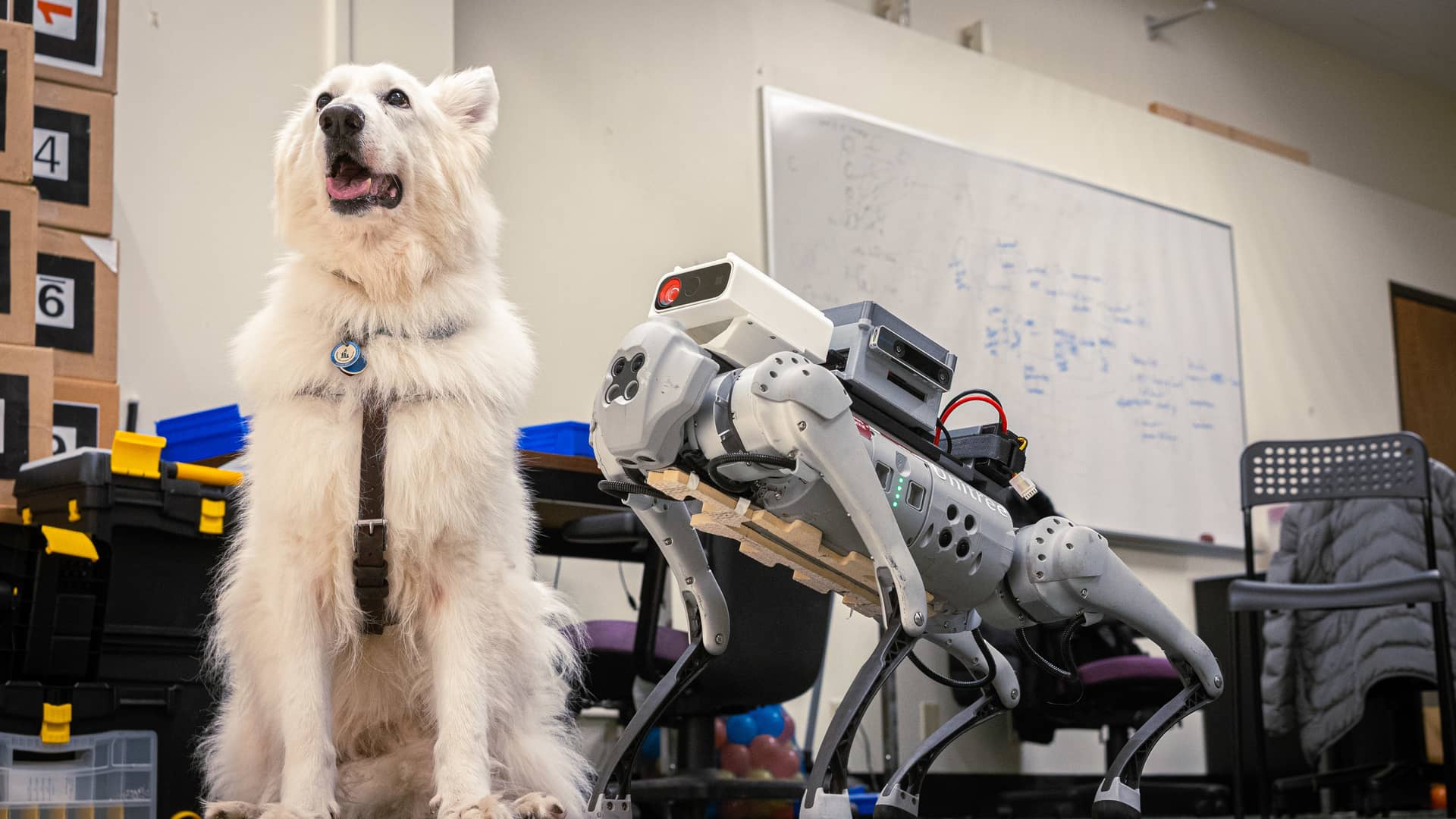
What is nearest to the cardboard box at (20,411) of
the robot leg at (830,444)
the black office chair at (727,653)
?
the black office chair at (727,653)

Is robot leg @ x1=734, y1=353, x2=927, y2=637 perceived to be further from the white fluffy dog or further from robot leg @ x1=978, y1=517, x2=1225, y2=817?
the white fluffy dog

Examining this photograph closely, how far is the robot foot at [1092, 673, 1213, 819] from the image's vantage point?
1.83 m

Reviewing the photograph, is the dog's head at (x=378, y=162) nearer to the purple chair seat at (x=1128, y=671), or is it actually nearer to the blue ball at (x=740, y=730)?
the blue ball at (x=740, y=730)

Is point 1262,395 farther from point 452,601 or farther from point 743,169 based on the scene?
point 452,601

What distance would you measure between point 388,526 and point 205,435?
1.13 meters

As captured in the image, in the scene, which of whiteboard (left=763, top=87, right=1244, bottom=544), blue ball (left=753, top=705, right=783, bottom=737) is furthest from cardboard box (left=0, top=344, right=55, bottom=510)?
whiteboard (left=763, top=87, right=1244, bottom=544)

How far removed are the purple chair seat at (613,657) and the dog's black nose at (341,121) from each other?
1.21 metres

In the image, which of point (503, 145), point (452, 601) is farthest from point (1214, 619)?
point (452, 601)

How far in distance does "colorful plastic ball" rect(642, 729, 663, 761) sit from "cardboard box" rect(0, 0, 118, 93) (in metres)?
2.35

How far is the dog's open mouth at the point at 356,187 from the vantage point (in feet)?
6.63

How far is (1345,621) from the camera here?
3.82 m

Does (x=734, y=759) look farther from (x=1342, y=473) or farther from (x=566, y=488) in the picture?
(x=1342, y=473)

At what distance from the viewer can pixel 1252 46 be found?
6863 mm

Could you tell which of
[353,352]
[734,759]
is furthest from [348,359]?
[734,759]
